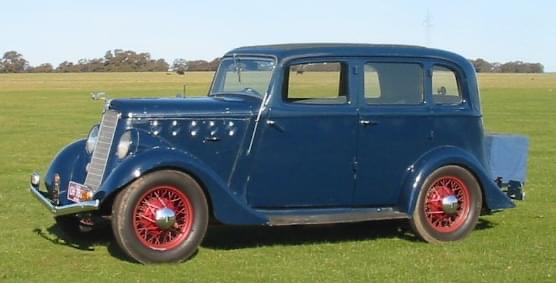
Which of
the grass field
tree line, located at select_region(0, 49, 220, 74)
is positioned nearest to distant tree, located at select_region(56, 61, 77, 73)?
tree line, located at select_region(0, 49, 220, 74)

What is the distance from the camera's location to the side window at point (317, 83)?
28.8ft

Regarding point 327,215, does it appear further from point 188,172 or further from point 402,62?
point 402,62

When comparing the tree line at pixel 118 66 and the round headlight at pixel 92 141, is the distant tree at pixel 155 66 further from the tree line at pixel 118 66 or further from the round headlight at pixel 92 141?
the round headlight at pixel 92 141

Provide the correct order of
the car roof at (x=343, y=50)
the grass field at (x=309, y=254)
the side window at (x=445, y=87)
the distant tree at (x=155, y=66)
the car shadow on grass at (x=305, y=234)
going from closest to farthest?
the grass field at (x=309, y=254), the car roof at (x=343, y=50), the car shadow on grass at (x=305, y=234), the side window at (x=445, y=87), the distant tree at (x=155, y=66)

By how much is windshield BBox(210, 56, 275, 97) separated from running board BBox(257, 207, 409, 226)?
43.5 inches

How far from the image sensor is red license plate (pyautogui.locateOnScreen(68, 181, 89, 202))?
829 centimetres

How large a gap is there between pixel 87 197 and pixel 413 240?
3.24m

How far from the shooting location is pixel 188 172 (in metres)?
8.08

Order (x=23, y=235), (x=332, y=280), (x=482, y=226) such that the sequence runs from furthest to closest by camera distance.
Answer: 1. (x=482, y=226)
2. (x=23, y=235)
3. (x=332, y=280)

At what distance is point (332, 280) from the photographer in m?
7.46

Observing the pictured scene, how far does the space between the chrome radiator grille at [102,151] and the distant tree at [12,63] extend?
386 ft

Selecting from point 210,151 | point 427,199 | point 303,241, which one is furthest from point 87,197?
point 427,199

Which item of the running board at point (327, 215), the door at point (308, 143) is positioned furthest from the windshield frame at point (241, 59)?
the running board at point (327, 215)

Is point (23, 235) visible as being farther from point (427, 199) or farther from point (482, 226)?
point (482, 226)
